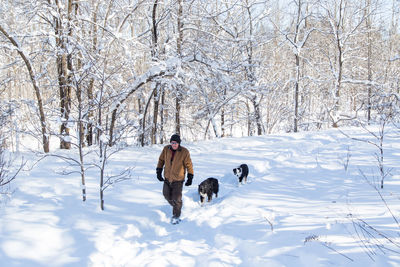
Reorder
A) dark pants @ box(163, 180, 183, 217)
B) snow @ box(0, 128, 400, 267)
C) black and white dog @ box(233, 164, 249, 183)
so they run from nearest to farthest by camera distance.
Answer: snow @ box(0, 128, 400, 267), dark pants @ box(163, 180, 183, 217), black and white dog @ box(233, 164, 249, 183)

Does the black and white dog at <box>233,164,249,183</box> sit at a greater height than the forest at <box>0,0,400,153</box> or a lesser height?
lesser

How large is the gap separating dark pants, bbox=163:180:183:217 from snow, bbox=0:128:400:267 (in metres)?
0.26

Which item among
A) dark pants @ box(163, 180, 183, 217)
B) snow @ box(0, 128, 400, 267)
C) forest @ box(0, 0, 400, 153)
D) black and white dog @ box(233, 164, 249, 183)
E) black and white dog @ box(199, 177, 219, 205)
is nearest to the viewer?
snow @ box(0, 128, 400, 267)

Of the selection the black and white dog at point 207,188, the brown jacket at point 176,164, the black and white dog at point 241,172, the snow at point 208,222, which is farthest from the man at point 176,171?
the black and white dog at point 241,172

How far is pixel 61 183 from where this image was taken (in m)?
5.86

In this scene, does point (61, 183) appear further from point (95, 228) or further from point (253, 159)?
point (253, 159)

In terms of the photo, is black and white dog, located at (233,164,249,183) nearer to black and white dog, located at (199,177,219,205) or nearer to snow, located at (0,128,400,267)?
snow, located at (0,128,400,267)

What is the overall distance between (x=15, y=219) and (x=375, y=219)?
5705mm

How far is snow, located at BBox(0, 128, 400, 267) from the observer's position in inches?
132

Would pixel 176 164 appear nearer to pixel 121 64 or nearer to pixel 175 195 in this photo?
pixel 175 195

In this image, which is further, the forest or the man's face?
the forest

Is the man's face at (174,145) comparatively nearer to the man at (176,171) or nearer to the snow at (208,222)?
the man at (176,171)

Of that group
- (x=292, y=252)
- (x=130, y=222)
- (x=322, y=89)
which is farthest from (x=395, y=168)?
(x=322, y=89)

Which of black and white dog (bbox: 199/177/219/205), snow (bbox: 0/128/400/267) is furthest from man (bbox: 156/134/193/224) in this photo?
black and white dog (bbox: 199/177/219/205)
